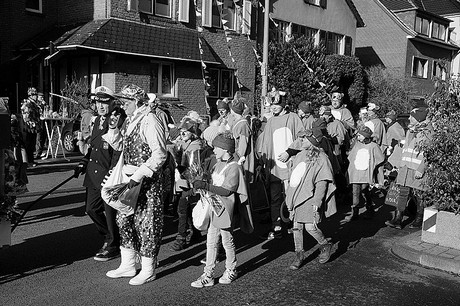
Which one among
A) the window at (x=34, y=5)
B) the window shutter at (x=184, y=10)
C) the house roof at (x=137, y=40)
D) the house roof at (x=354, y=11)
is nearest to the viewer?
the house roof at (x=137, y=40)

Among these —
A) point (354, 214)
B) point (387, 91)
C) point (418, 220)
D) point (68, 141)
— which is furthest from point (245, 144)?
point (387, 91)

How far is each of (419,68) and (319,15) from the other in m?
12.1

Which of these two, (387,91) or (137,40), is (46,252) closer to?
(137,40)

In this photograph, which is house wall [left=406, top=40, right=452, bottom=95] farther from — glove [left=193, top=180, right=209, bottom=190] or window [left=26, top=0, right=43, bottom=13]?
glove [left=193, top=180, right=209, bottom=190]

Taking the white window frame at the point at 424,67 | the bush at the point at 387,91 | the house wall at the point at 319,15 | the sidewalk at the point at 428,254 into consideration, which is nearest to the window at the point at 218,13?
the house wall at the point at 319,15

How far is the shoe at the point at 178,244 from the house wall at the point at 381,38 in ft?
106

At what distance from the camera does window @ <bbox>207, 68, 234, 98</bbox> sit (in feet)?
73.3

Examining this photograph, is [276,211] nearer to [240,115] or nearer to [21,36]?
[240,115]

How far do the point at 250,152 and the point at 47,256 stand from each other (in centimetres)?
300

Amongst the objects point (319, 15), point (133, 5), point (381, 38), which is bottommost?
point (133, 5)

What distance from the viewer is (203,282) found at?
5059mm

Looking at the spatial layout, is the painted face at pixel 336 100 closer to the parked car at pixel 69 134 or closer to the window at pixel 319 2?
A: the parked car at pixel 69 134

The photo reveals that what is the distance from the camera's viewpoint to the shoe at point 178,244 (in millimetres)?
6406

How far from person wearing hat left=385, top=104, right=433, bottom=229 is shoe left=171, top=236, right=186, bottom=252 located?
3562 mm
